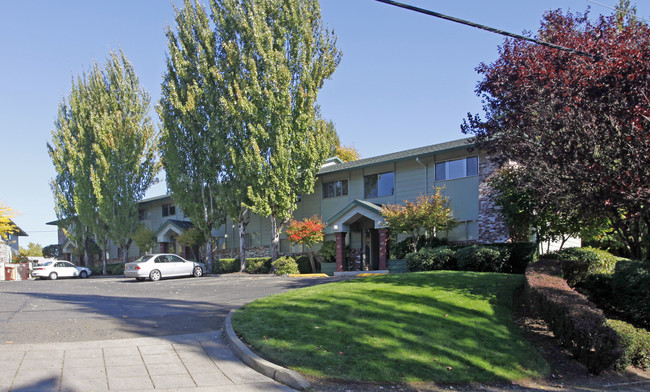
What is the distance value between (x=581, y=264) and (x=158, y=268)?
2063 cm

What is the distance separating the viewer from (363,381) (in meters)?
7.25

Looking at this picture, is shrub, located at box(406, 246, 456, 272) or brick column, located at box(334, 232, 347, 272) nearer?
shrub, located at box(406, 246, 456, 272)

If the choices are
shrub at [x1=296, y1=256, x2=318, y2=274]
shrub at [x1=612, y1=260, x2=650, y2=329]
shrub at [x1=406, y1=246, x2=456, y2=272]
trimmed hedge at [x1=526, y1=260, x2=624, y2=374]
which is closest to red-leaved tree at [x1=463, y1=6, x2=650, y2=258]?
shrub at [x1=612, y1=260, x2=650, y2=329]

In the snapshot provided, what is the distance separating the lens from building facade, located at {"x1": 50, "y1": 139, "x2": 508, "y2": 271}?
23.3 meters

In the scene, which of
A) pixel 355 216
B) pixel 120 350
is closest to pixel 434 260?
pixel 355 216

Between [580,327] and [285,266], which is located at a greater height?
[580,327]

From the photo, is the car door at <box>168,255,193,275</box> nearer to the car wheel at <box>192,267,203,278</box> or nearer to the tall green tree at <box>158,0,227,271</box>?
the car wheel at <box>192,267,203,278</box>

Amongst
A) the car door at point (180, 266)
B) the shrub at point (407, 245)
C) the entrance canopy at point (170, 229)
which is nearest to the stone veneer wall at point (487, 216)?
the shrub at point (407, 245)

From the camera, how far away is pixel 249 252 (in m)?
34.9

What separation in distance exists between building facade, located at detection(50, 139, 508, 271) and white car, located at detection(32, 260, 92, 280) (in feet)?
36.1

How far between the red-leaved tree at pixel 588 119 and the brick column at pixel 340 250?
13824mm

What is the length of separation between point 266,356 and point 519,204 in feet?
45.1

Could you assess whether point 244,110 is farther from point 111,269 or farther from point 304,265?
point 111,269

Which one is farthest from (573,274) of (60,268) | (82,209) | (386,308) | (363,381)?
(82,209)
